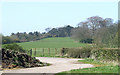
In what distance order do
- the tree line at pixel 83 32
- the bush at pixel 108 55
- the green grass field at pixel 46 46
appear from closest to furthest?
the bush at pixel 108 55 < the green grass field at pixel 46 46 < the tree line at pixel 83 32

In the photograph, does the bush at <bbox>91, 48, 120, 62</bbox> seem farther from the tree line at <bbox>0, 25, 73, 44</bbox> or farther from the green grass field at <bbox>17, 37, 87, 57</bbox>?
the tree line at <bbox>0, 25, 73, 44</bbox>

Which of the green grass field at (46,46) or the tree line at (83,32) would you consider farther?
the tree line at (83,32)

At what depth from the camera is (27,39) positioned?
2174 inches

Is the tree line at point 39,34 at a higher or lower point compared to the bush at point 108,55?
higher

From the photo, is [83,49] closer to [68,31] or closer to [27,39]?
[27,39]

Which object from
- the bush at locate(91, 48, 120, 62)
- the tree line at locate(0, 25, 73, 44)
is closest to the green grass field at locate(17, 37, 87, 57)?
the tree line at locate(0, 25, 73, 44)

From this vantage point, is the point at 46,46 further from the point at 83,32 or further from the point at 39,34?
the point at 39,34

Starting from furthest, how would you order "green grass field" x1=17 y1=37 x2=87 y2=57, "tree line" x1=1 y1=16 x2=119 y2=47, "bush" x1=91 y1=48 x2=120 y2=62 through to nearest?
"tree line" x1=1 y1=16 x2=119 y2=47 < "green grass field" x1=17 y1=37 x2=87 y2=57 < "bush" x1=91 y1=48 x2=120 y2=62

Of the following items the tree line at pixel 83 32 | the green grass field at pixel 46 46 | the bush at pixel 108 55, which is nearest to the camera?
the bush at pixel 108 55

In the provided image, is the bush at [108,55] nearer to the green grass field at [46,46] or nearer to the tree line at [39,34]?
the green grass field at [46,46]

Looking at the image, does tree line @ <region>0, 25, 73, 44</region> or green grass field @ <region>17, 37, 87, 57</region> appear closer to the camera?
green grass field @ <region>17, 37, 87, 57</region>

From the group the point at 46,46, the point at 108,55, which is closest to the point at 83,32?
the point at 46,46

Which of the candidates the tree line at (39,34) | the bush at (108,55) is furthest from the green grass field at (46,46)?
the bush at (108,55)

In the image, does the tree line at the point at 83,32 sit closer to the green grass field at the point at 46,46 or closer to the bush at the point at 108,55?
the green grass field at the point at 46,46
